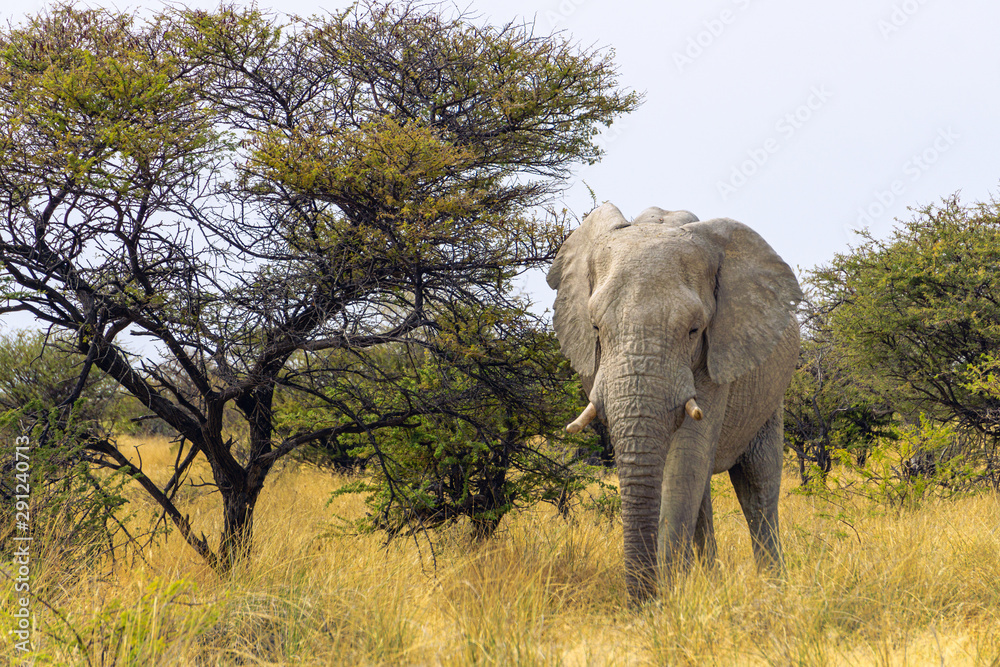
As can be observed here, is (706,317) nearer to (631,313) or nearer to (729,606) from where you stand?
(631,313)

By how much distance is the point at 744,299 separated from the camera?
5465mm

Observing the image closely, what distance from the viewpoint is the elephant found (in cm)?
477

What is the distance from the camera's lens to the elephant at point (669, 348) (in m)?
4.77

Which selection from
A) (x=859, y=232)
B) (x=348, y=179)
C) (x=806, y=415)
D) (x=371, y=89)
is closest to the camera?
(x=348, y=179)

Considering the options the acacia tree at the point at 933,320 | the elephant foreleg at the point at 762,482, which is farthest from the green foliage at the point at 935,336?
the elephant foreleg at the point at 762,482

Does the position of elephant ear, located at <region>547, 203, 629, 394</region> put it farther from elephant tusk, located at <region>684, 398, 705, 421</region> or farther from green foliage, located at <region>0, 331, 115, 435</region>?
green foliage, located at <region>0, 331, 115, 435</region>

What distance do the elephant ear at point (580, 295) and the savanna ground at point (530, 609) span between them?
160 centimetres

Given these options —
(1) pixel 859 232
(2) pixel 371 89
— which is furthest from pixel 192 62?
(1) pixel 859 232

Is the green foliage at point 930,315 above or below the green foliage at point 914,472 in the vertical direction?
above

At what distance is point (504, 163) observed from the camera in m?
8.16

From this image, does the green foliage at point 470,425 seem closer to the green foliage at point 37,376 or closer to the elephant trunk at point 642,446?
the elephant trunk at point 642,446

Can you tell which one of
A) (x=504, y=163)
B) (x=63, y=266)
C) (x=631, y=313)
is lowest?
(x=631, y=313)

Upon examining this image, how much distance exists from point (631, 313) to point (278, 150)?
A: 298 centimetres

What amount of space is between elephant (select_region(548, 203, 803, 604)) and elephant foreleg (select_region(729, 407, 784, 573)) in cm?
13
